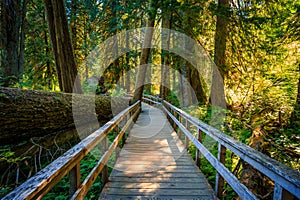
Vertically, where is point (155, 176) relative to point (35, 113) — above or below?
below

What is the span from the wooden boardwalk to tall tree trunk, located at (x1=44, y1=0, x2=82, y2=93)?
120 inches

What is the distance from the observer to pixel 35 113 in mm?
3578

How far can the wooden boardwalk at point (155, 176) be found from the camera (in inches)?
109

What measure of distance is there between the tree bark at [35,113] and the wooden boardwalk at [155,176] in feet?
5.04

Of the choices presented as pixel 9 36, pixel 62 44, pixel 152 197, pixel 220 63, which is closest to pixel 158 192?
pixel 152 197

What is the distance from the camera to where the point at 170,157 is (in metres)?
4.42

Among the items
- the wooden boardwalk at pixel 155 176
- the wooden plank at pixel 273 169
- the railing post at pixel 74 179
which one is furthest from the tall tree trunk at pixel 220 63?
the railing post at pixel 74 179

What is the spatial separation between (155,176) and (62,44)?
5196 mm

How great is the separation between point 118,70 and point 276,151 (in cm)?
1222

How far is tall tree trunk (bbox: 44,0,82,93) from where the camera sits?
20.1 ft

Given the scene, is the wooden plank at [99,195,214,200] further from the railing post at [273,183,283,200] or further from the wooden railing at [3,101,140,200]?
the railing post at [273,183,283,200]

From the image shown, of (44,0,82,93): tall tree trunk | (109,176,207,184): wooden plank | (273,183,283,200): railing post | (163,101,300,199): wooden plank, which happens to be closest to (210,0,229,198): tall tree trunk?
(109,176,207,184): wooden plank

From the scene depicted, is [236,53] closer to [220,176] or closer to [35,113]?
[220,176]

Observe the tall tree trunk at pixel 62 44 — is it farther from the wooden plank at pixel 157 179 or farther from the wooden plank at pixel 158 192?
the wooden plank at pixel 158 192
